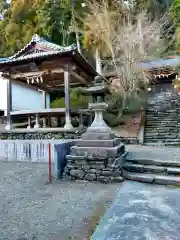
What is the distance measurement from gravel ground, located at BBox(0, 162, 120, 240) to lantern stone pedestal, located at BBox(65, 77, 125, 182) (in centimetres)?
27

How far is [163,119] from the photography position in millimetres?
12109

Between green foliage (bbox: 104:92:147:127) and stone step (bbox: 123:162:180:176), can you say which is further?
green foliage (bbox: 104:92:147:127)

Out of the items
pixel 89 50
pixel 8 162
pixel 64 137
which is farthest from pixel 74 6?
pixel 8 162

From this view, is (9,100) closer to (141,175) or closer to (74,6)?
(141,175)

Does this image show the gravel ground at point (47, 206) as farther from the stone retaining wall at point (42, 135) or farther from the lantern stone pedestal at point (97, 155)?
the stone retaining wall at point (42, 135)

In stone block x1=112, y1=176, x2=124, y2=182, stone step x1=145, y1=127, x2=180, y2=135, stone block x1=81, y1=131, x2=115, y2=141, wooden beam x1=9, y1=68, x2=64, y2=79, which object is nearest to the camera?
stone block x1=112, y1=176, x2=124, y2=182

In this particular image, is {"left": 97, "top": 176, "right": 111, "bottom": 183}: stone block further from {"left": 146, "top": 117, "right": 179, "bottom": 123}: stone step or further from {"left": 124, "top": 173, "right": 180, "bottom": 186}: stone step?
{"left": 146, "top": 117, "right": 179, "bottom": 123}: stone step

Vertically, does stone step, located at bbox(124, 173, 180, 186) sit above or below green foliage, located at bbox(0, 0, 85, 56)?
below

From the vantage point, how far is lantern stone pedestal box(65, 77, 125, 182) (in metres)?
4.86

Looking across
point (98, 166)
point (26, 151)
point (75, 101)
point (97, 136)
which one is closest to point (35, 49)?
point (26, 151)

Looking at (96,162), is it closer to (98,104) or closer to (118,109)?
(98,104)

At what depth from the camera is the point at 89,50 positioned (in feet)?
50.7

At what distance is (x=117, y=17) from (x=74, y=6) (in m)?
5.70

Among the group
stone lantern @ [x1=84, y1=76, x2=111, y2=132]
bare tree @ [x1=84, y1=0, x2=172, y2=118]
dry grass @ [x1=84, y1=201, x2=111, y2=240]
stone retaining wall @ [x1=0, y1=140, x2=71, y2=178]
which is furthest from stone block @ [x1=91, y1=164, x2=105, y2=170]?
bare tree @ [x1=84, y1=0, x2=172, y2=118]
